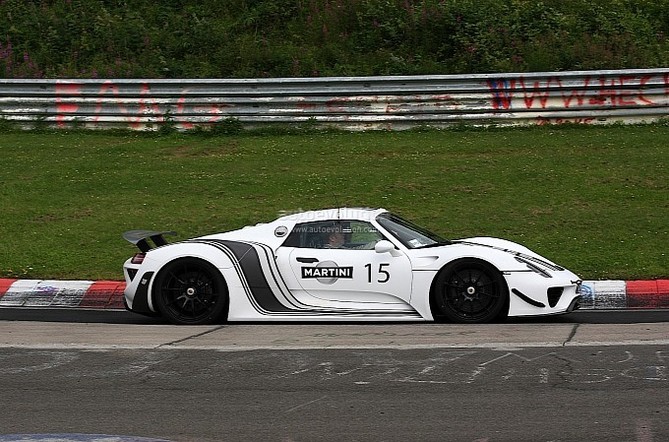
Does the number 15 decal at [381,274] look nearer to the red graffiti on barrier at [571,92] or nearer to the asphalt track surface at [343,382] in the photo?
the asphalt track surface at [343,382]

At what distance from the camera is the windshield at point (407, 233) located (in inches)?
392

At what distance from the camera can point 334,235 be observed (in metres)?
9.99

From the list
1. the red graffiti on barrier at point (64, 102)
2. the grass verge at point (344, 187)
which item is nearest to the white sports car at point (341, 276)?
the grass verge at point (344, 187)

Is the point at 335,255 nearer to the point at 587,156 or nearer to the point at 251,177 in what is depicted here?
the point at 251,177

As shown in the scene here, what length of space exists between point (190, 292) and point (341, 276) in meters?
1.39

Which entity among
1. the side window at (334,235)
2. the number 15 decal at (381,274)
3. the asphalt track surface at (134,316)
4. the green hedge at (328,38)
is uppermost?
the green hedge at (328,38)

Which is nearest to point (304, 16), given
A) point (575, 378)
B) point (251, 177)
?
point (251, 177)

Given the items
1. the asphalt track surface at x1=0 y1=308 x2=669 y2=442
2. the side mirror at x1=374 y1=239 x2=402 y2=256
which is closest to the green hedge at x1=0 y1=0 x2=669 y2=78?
the side mirror at x1=374 y1=239 x2=402 y2=256

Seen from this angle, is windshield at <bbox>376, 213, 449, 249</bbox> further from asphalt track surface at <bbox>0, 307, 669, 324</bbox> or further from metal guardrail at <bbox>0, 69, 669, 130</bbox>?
metal guardrail at <bbox>0, 69, 669, 130</bbox>

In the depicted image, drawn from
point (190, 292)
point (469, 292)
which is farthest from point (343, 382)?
point (190, 292)

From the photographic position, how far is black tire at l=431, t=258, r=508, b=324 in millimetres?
9414

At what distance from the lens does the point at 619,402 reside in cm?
628

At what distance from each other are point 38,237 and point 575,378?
830 centimetres

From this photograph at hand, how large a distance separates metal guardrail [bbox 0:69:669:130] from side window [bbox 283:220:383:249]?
7.97 meters
